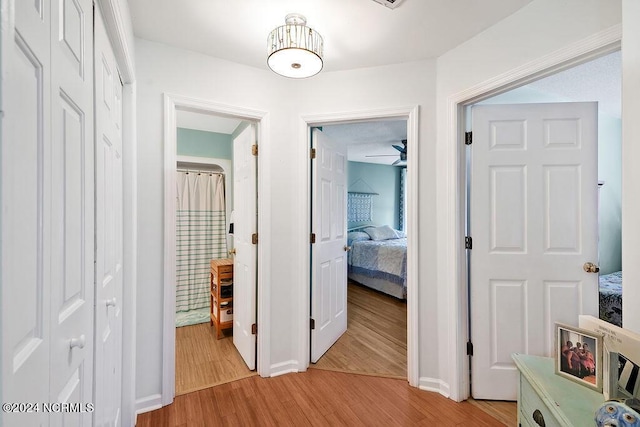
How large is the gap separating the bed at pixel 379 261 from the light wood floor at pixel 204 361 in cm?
242

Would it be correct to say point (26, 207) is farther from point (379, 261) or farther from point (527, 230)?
point (379, 261)

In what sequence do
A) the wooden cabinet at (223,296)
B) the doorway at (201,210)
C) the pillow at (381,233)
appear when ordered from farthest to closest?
the pillow at (381,233), the doorway at (201,210), the wooden cabinet at (223,296)

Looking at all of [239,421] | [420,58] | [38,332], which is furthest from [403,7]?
[239,421]

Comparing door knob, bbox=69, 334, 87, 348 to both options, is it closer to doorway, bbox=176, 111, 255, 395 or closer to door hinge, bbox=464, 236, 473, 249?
door hinge, bbox=464, 236, 473, 249

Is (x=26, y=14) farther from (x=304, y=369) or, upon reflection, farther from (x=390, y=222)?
(x=390, y=222)

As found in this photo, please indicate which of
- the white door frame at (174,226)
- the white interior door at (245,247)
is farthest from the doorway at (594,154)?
the white interior door at (245,247)

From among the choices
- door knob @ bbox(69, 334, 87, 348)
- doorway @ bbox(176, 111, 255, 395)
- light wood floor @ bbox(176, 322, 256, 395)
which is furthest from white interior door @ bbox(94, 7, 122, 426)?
doorway @ bbox(176, 111, 255, 395)

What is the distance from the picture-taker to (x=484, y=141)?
6.40 ft

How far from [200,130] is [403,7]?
2.90 m

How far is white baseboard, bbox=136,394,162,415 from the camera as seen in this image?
1.80m

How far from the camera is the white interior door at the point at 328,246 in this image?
243 centimetres

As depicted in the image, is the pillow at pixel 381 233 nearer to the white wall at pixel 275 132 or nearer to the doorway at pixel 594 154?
the doorway at pixel 594 154

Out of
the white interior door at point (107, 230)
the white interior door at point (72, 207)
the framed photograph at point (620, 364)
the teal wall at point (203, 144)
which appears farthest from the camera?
the teal wall at point (203, 144)

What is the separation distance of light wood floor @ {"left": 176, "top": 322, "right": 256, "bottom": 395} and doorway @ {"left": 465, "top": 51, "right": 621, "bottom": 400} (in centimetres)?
181
